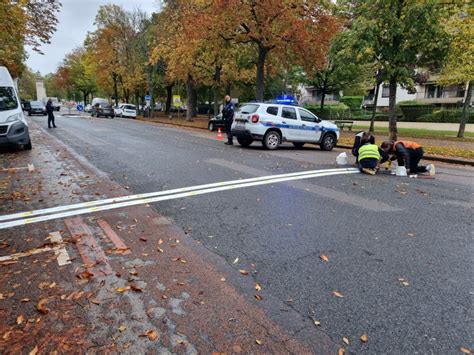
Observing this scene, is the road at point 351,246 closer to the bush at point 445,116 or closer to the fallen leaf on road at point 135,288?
the fallen leaf on road at point 135,288

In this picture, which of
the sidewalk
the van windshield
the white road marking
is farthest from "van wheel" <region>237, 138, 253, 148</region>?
the white road marking

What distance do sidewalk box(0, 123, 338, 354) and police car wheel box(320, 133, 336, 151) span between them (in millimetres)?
10840

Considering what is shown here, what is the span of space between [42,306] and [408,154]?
9067 mm

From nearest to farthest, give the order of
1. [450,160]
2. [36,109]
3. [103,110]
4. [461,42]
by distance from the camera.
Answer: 1. [450,160]
2. [461,42]
3. [103,110]
4. [36,109]

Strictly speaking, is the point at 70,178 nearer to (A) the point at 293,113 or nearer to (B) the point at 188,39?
(A) the point at 293,113

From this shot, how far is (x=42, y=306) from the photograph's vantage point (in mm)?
2961

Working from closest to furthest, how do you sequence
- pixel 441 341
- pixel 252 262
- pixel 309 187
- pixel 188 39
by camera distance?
1. pixel 441 341
2. pixel 252 262
3. pixel 309 187
4. pixel 188 39

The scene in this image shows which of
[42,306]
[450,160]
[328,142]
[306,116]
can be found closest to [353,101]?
[328,142]

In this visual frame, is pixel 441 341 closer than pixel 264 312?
Yes

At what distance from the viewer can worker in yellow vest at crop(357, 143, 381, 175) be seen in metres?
9.28

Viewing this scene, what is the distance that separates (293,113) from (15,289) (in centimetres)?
1212

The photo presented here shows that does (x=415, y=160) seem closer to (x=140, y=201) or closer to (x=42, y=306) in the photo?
(x=140, y=201)

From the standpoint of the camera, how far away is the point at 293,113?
1396 centimetres

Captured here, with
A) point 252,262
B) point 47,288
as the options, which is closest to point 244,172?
point 252,262
